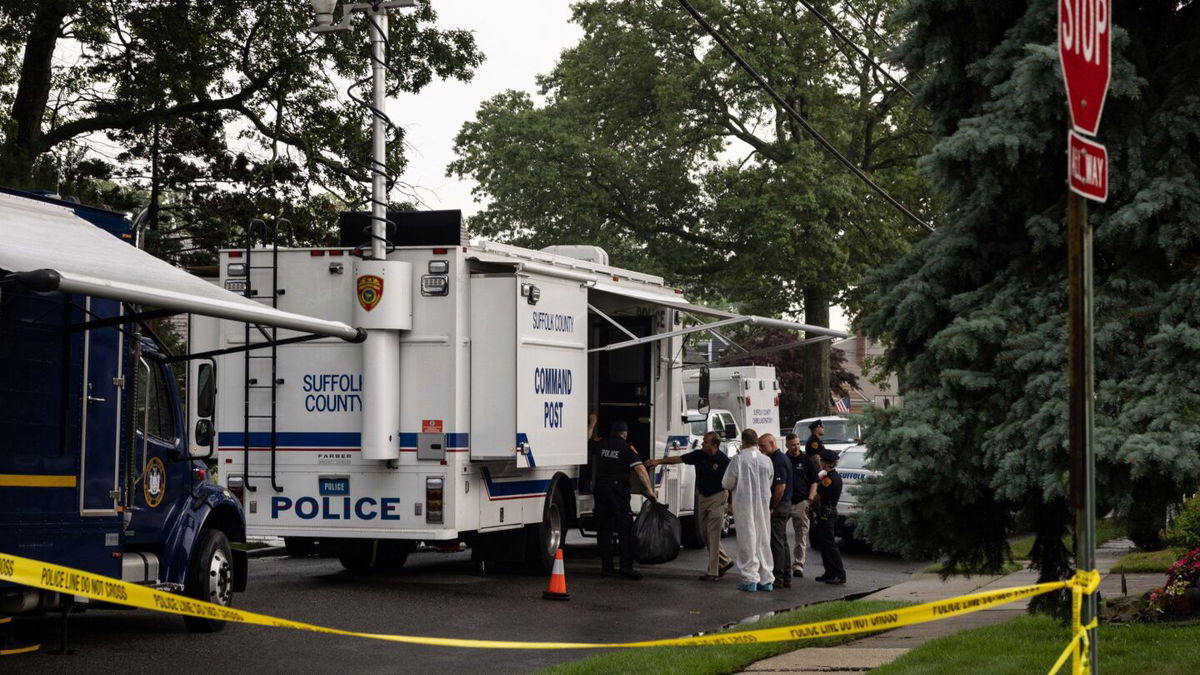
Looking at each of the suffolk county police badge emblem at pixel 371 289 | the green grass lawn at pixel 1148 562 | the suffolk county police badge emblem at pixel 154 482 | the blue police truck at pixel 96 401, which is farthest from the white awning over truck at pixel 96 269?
the green grass lawn at pixel 1148 562

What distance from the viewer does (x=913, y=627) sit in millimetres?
12586

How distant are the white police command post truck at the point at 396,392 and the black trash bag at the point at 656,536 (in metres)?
1.26

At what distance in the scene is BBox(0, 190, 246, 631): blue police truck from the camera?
32.4 ft

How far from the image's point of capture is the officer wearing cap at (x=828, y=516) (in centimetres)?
1809

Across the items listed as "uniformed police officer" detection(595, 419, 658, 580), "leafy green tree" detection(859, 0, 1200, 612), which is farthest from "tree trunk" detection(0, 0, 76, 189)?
"leafy green tree" detection(859, 0, 1200, 612)

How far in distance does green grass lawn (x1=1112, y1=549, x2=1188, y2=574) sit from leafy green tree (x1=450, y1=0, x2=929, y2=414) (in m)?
22.0

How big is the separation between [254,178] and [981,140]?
56.8 feet

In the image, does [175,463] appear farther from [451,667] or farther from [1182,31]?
[1182,31]

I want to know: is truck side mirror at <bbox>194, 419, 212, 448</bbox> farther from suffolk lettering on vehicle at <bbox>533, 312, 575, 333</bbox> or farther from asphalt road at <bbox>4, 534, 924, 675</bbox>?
suffolk lettering on vehicle at <bbox>533, 312, 575, 333</bbox>

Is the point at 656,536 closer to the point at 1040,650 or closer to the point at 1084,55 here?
the point at 1040,650

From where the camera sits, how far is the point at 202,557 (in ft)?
40.5

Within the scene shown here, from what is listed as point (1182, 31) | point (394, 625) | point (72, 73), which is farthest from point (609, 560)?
point (72, 73)

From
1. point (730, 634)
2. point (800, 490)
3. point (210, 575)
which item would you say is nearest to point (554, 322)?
point (800, 490)

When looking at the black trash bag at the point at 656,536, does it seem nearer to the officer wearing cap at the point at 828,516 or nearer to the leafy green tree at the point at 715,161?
the officer wearing cap at the point at 828,516
